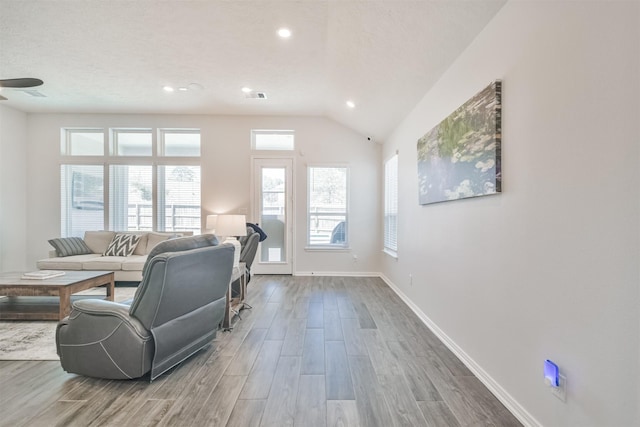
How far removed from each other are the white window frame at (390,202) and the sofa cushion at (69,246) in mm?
5204

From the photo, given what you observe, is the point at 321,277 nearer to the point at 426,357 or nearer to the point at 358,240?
the point at 358,240

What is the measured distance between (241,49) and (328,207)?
311 centimetres

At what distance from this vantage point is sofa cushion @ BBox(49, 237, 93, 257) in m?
4.67

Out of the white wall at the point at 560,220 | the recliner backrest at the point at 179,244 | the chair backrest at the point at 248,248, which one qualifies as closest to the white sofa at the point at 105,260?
the chair backrest at the point at 248,248

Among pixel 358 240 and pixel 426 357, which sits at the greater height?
pixel 358 240

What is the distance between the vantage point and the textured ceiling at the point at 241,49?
8.17ft

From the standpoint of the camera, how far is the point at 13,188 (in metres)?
5.31

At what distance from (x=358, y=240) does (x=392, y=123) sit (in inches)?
88.3

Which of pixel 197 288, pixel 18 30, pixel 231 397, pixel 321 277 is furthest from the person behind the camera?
pixel 321 277

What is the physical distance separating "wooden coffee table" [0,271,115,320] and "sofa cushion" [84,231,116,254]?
1569mm

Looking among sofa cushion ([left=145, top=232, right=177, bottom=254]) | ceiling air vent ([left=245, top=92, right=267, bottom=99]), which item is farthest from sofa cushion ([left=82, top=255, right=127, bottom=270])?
ceiling air vent ([left=245, top=92, right=267, bottom=99])

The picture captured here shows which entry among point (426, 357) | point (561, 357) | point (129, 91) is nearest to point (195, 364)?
point (426, 357)

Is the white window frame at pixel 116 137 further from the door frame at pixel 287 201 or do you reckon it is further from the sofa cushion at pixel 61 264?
the sofa cushion at pixel 61 264

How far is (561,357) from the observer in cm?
139
